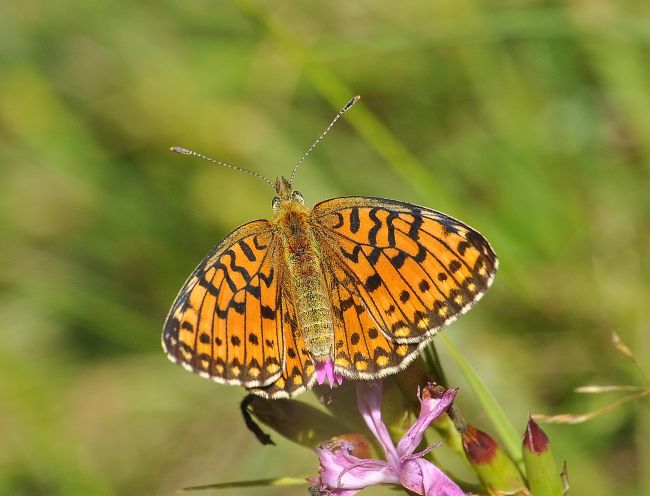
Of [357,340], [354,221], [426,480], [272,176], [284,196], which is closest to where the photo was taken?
[426,480]

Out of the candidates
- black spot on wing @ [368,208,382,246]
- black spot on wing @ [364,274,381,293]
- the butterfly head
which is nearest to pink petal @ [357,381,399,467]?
black spot on wing @ [364,274,381,293]

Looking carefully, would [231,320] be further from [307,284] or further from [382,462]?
[382,462]

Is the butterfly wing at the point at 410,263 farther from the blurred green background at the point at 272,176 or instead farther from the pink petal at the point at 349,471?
the blurred green background at the point at 272,176

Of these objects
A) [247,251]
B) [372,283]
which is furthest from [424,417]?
[247,251]

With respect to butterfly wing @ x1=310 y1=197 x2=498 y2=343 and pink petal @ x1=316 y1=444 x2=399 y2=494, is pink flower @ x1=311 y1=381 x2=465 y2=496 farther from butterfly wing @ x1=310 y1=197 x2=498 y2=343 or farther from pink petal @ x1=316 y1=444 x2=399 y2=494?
butterfly wing @ x1=310 y1=197 x2=498 y2=343

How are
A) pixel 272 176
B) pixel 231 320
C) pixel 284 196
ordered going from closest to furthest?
pixel 231 320
pixel 284 196
pixel 272 176
